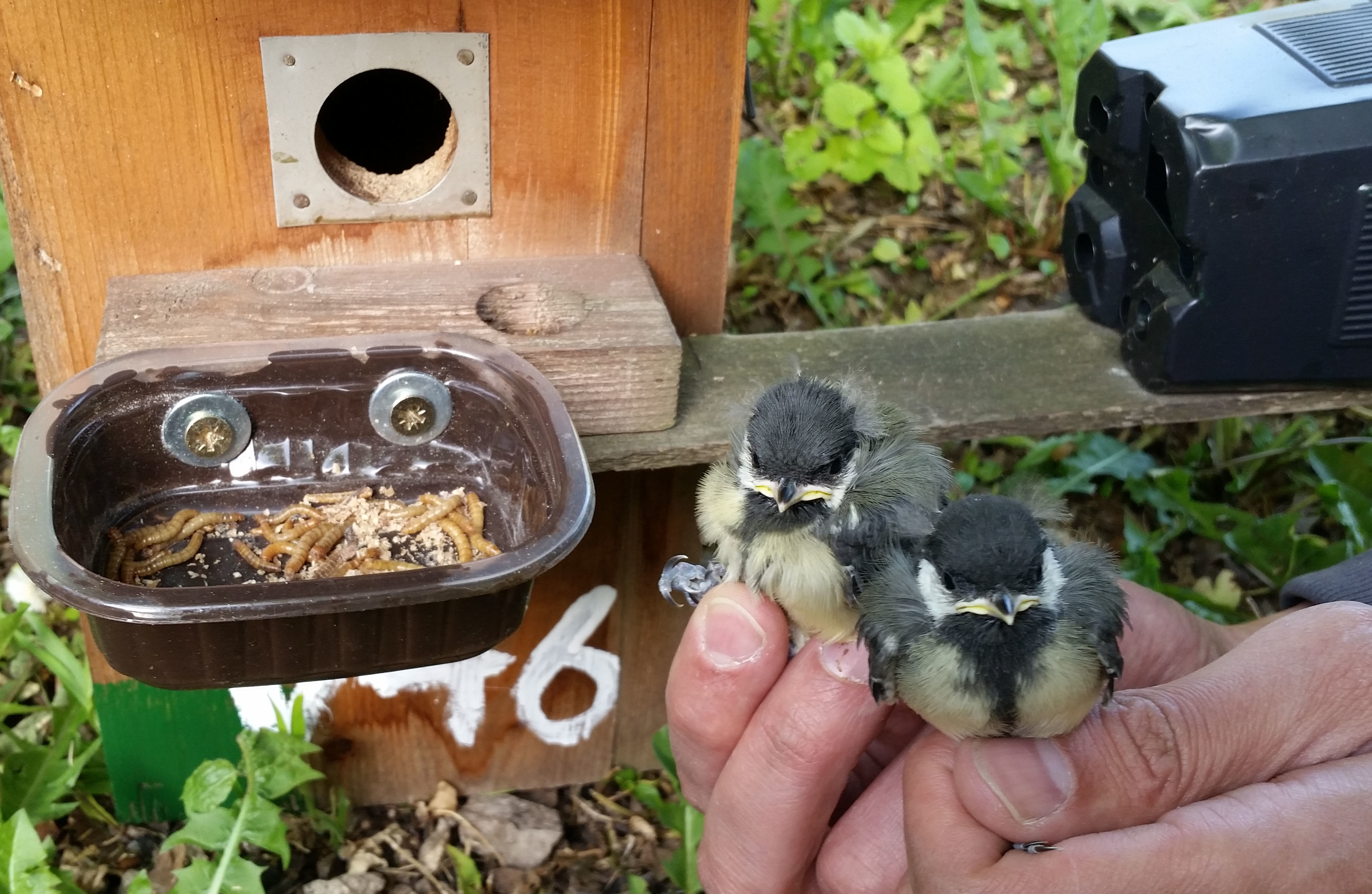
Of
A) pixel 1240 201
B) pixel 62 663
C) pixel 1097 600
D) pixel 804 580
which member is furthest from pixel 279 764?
pixel 1240 201

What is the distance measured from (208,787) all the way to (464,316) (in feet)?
3.16

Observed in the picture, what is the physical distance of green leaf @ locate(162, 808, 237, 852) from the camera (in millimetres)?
2328

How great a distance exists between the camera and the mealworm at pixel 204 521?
2.07 metres

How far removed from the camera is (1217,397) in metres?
2.44

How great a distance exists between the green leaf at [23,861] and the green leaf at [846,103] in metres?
2.86

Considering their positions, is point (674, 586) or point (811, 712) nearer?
point (811, 712)

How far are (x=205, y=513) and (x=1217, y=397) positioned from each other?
1806 mm

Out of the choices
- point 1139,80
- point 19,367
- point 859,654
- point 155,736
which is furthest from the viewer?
point 19,367

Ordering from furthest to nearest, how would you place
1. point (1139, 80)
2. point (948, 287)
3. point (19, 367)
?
point (948, 287), point (19, 367), point (1139, 80)

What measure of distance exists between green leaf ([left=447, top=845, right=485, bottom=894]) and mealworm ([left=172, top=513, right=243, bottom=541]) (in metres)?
0.97

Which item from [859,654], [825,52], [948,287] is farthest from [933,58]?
[859,654]

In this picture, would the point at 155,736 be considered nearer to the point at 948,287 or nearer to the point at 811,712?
the point at 811,712

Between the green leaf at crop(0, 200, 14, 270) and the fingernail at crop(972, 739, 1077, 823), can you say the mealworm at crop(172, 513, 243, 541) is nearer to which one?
the fingernail at crop(972, 739, 1077, 823)

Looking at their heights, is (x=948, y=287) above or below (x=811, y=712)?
below
